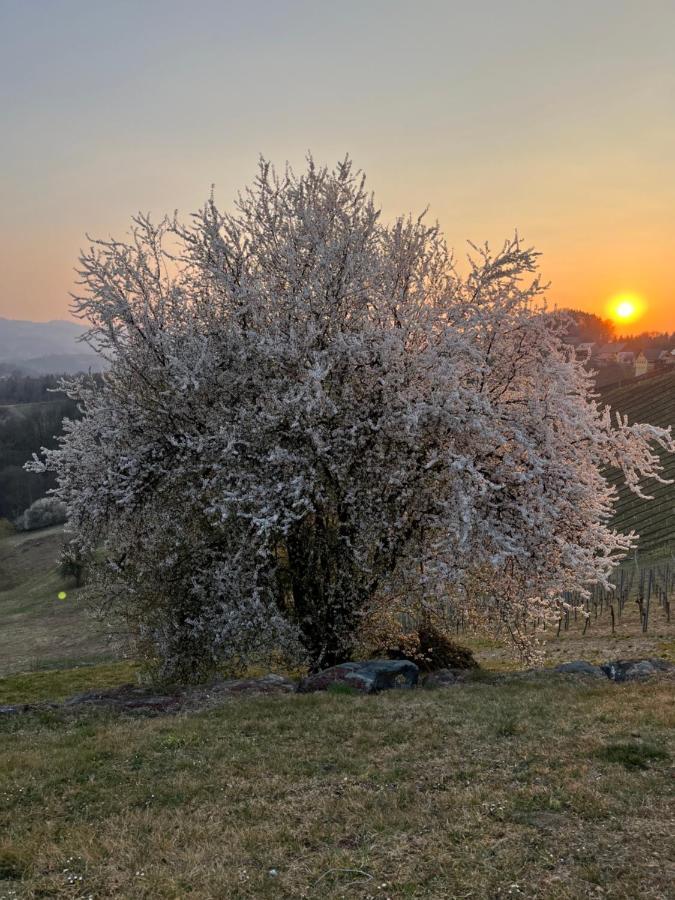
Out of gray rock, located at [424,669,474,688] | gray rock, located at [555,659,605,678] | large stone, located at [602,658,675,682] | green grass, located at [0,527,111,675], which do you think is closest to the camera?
large stone, located at [602,658,675,682]

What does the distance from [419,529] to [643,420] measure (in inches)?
2831

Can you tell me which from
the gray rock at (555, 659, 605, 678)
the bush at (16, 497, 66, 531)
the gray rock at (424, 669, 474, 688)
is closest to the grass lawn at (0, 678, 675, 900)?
the gray rock at (555, 659, 605, 678)

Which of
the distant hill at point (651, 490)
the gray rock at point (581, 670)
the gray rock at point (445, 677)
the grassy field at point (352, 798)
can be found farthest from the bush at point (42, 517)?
the gray rock at point (581, 670)

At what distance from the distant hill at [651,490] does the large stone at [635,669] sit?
1332 inches

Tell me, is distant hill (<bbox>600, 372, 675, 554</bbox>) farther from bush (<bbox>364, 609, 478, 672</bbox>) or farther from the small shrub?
the small shrub

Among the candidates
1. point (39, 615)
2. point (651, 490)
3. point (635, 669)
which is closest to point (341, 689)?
point (635, 669)

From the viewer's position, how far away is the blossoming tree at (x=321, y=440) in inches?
591

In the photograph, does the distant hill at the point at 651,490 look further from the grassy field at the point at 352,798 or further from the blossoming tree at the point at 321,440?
the grassy field at the point at 352,798

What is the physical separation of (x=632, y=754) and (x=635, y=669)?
686 centimetres

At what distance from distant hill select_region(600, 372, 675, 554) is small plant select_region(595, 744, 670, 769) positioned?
40.6 m

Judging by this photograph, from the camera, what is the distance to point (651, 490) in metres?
60.7

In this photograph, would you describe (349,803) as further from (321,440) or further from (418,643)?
(418,643)

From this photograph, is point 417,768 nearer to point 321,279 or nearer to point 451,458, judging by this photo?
point 451,458

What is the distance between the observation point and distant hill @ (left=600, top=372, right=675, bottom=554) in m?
50.7
